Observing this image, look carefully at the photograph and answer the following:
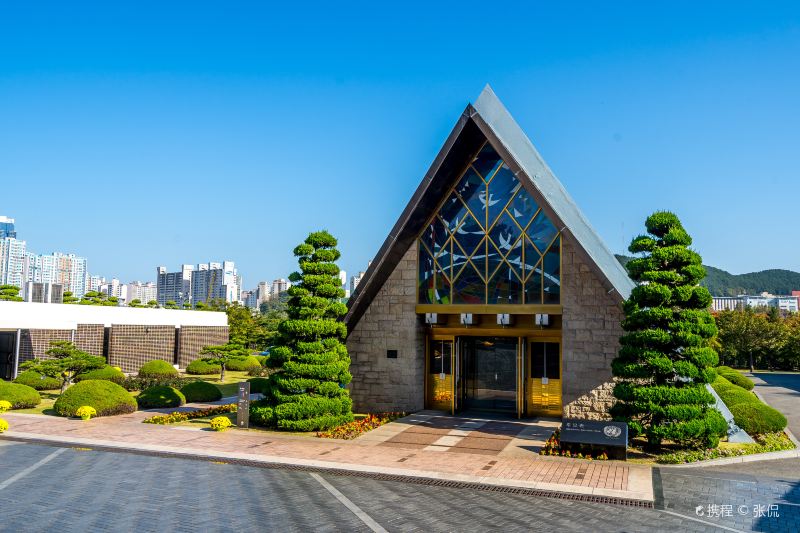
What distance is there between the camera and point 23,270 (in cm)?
12950

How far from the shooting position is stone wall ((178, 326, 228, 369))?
48062mm

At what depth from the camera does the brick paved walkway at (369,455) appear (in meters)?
13.2

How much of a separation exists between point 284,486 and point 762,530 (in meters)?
9.54

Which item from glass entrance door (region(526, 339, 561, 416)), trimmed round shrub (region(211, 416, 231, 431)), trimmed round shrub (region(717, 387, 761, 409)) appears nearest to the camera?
trimmed round shrub (region(211, 416, 231, 431))

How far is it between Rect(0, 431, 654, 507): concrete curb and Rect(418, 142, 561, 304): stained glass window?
810 centimetres

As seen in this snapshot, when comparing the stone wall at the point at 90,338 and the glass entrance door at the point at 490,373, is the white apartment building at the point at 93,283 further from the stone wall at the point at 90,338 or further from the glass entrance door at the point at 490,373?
the glass entrance door at the point at 490,373

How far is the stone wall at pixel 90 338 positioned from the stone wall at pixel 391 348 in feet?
91.1

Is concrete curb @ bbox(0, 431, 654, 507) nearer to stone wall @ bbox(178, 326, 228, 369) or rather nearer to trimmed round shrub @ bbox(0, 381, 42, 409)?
trimmed round shrub @ bbox(0, 381, 42, 409)

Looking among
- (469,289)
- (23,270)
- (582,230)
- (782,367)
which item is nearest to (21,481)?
(469,289)

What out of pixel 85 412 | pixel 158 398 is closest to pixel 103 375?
pixel 158 398

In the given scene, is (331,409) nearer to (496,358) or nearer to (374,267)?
(374,267)

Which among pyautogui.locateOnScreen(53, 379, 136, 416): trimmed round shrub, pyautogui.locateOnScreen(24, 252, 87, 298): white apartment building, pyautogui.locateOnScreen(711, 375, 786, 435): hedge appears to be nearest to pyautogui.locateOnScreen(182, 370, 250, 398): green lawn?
pyautogui.locateOnScreen(53, 379, 136, 416): trimmed round shrub

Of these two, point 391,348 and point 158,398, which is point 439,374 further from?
point 158,398

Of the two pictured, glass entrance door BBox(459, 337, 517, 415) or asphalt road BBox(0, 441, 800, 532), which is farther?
glass entrance door BBox(459, 337, 517, 415)
